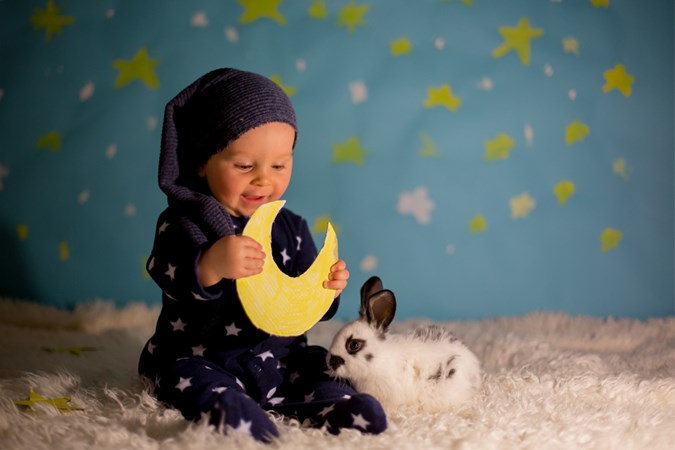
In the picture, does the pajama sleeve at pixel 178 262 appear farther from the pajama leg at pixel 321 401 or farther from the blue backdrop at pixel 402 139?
the blue backdrop at pixel 402 139

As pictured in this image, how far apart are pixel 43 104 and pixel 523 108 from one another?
136 cm

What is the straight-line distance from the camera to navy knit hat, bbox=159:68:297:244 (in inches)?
43.3

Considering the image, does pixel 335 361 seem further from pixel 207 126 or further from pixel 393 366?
pixel 207 126

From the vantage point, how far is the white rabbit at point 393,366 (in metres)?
1.08

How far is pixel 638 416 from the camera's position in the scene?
3.62ft

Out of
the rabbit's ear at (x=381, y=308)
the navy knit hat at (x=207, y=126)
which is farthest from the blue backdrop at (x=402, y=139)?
the rabbit's ear at (x=381, y=308)

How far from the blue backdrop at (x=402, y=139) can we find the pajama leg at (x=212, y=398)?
0.98 meters

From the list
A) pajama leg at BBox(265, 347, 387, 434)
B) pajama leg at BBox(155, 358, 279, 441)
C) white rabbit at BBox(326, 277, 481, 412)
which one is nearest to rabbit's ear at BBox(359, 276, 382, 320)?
white rabbit at BBox(326, 277, 481, 412)

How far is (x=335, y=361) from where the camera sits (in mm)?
1099

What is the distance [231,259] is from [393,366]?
30cm

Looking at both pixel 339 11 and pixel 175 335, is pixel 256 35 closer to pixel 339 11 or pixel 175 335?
pixel 339 11

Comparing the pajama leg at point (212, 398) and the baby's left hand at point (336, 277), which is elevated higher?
the baby's left hand at point (336, 277)

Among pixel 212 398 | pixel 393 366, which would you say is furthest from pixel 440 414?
pixel 212 398

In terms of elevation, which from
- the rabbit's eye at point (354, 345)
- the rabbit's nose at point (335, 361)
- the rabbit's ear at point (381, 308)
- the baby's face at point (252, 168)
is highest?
the baby's face at point (252, 168)
